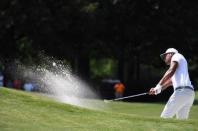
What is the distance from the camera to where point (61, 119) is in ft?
39.2

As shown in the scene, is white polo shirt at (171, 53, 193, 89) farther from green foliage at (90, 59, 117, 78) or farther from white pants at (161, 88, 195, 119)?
green foliage at (90, 59, 117, 78)

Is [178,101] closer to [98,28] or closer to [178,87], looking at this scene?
[178,87]

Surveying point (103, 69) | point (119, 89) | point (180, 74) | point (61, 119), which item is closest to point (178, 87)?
point (180, 74)

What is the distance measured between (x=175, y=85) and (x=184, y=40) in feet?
115

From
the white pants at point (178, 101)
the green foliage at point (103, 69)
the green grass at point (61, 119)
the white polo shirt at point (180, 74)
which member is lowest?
the green grass at point (61, 119)

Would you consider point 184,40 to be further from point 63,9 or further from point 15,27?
point 15,27

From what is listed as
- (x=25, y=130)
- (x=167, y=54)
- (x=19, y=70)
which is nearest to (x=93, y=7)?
(x=19, y=70)

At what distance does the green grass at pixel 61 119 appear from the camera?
1124 centimetres

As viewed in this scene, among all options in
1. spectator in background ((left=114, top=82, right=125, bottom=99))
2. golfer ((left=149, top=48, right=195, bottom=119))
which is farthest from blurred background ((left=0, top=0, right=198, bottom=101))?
golfer ((left=149, top=48, right=195, bottom=119))

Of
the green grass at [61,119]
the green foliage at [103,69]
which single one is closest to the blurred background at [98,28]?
the green grass at [61,119]

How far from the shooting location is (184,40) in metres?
48.3

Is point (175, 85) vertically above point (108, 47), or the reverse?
point (108, 47)

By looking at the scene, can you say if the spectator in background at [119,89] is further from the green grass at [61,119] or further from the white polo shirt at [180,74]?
the green grass at [61,119]

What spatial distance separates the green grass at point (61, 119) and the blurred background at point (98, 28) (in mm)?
33717
